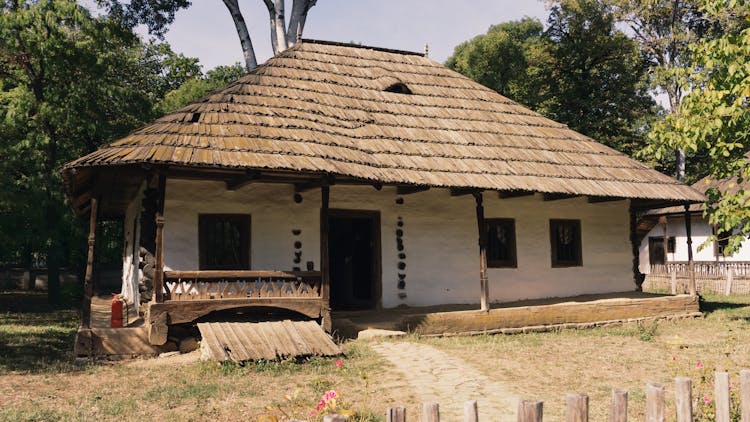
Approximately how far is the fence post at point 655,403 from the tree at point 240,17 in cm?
1671

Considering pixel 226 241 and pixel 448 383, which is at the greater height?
pixel 226 241

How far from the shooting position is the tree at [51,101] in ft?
55.2

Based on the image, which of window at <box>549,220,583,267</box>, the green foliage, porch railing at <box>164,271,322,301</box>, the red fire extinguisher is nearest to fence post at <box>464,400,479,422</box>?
porch railing at <box>164,271,322,301</box>

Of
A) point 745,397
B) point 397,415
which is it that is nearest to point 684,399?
point 745,397

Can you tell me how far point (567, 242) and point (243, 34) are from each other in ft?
37.8

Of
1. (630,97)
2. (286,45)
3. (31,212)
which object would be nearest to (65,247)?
(31,212)

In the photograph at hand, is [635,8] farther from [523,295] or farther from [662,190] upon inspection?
[523,295]

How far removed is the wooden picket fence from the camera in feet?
10.3

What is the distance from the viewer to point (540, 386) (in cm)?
736

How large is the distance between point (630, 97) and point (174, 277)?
25124mm

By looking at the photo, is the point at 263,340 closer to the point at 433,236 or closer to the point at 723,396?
the point at 433,236

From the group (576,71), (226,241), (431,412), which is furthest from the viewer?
(576,71)

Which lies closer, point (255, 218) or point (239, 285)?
point (239, 285)

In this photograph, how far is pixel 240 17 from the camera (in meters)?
19.4
